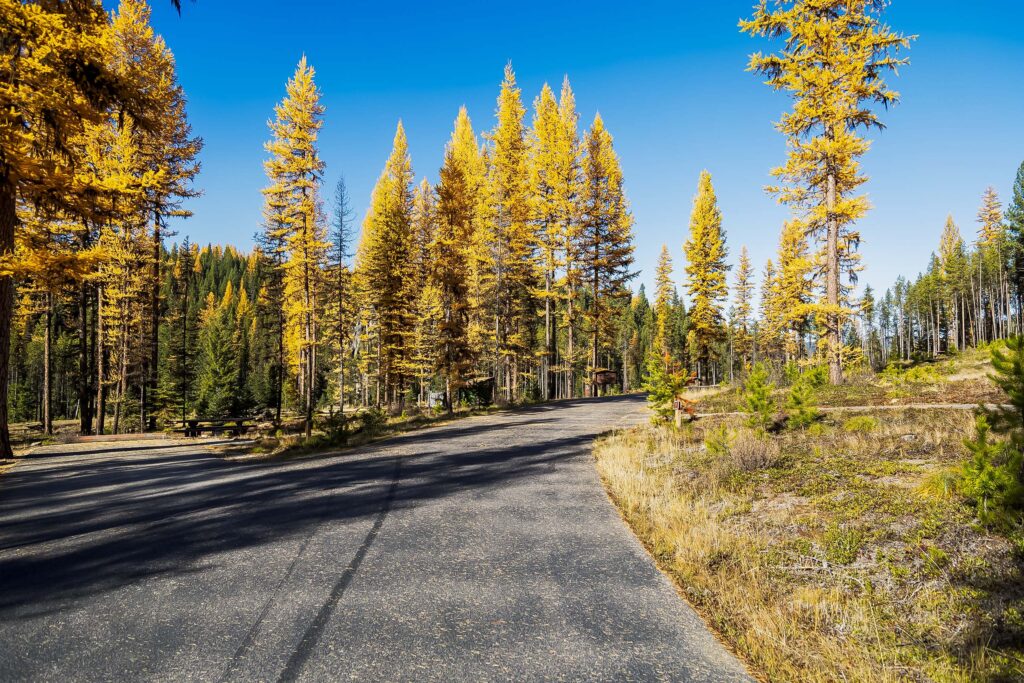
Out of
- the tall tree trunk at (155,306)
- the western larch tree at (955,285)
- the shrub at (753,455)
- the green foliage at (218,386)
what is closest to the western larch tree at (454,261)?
the tall tree trunk at (155,306)

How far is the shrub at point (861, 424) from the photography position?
9.77 meters

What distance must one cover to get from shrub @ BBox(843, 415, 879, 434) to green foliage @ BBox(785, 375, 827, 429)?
65cm

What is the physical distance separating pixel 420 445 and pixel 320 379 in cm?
5972

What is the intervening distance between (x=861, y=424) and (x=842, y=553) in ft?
18.0

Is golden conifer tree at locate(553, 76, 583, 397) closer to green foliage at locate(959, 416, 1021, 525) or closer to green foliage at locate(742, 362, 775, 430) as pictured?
green foliage at locate(742, 362, 775, 430)

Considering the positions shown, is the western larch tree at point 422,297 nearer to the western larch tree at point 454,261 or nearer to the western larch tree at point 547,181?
the western larch tree at point 454,261

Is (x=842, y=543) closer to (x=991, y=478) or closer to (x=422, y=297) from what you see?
(x=991, y=478)

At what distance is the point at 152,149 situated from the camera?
23984 millimetres

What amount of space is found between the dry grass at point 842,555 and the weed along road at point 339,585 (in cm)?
49

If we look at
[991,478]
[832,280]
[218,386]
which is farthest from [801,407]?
[218,386]

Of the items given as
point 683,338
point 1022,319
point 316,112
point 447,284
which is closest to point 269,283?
point 316,112

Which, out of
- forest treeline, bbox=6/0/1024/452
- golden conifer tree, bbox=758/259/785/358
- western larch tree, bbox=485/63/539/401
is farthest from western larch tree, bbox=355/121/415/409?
golden conifer tree, bbox=758/259/785/358

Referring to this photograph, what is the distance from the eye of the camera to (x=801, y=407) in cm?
1078

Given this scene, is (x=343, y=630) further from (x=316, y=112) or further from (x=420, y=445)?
(x=316, y=112)
